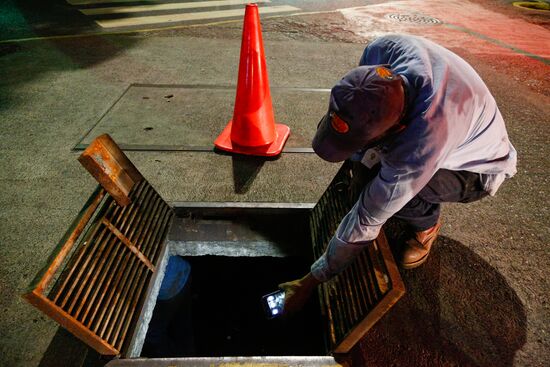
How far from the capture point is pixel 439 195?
1768 millimetres

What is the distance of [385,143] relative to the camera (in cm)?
132

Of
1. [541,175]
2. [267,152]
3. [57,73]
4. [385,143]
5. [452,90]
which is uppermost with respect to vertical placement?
[452,90]

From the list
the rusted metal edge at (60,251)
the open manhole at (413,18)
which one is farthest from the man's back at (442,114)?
the open manhole at (413,18)

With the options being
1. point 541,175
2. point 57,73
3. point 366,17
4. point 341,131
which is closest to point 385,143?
point 341,131

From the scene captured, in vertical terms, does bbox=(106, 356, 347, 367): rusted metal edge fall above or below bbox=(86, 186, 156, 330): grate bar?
below

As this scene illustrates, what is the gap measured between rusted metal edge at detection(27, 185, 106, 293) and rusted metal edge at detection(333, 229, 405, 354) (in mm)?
1202

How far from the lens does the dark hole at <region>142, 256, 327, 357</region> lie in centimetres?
203

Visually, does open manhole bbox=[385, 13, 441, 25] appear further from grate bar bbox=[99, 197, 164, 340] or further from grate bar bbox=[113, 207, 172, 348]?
grate bar bbox=[99, 197, 164, 340]

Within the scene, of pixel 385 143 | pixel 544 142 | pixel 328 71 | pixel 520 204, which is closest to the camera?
pixel 385 143

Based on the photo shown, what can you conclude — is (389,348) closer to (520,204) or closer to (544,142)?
(520,204)

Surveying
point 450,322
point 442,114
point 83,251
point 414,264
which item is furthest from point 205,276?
point 442,114

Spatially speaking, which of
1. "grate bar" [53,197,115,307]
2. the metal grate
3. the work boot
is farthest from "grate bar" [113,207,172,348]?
the work boot

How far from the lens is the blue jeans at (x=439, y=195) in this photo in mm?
1684

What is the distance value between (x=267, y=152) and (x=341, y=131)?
66.5 inches
